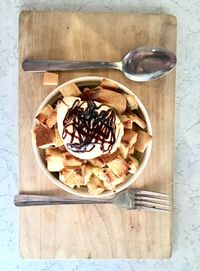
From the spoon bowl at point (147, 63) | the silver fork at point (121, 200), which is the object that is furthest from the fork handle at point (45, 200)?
the spoon bowl at point (147, 63)

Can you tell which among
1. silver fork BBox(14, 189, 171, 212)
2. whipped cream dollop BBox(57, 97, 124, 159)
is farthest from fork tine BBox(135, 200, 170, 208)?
whipped cream dollop BBox(57, 97, 124, 159)

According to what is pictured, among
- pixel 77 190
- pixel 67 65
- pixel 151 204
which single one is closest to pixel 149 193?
pixel 151 204

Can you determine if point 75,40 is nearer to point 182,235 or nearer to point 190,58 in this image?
point 190,58

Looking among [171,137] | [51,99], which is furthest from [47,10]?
[171,137]

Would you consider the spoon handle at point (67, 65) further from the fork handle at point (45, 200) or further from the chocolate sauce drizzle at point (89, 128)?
the fork handle at point (45, 200)

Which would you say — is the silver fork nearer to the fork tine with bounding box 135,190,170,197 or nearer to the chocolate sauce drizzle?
the fork tine with bounding box 135,190,170,197

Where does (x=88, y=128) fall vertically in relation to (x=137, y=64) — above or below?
below

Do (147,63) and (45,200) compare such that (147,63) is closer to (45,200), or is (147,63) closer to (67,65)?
(67,65)
